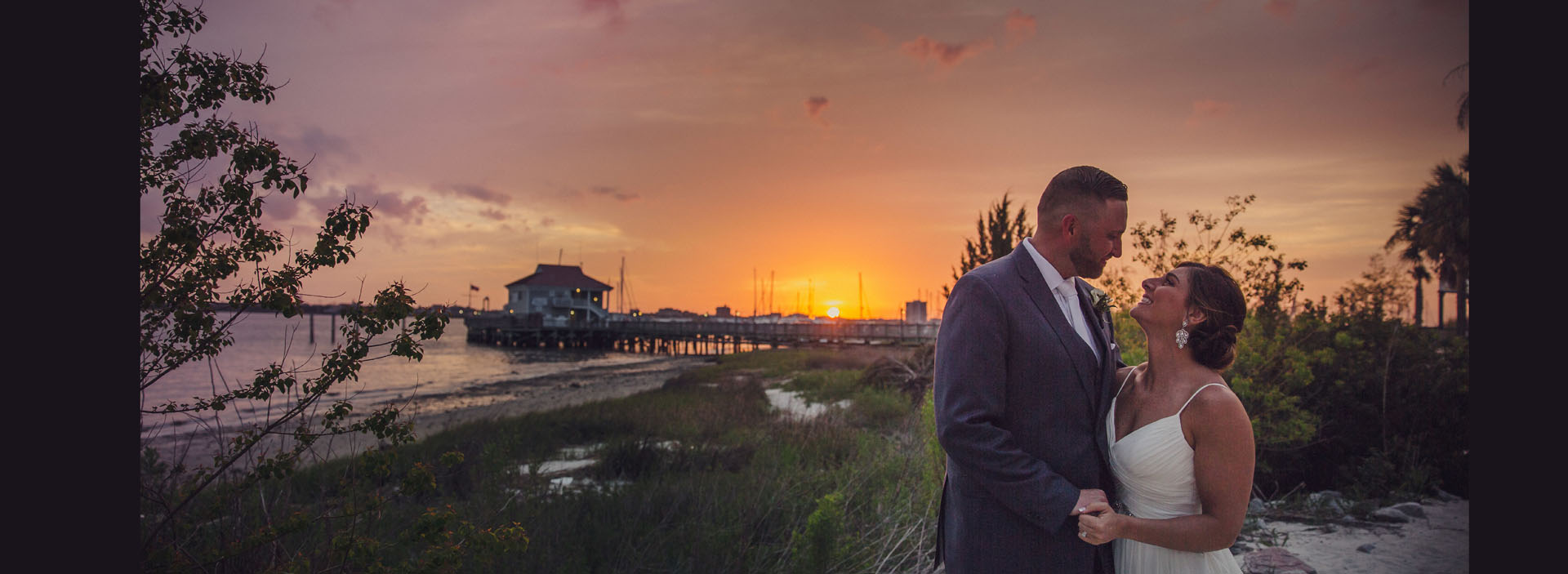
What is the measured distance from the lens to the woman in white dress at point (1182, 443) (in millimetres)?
2486

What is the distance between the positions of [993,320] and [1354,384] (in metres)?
8.40

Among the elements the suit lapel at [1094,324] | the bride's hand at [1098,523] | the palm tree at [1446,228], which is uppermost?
the palm tree at [1446,228]

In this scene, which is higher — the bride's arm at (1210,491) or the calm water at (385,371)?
the bride's arm at (1210,491)

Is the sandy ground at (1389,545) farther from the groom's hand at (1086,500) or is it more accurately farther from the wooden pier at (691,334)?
the wooden pier at (691,334)

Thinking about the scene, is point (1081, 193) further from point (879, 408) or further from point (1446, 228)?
point (1446, 228)

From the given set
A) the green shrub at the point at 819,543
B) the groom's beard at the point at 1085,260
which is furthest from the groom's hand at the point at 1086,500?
the green shrub at the point at 819,543

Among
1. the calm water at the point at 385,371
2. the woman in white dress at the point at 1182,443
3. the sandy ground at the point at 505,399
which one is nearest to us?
the woman in white dress at the point at 1182,443

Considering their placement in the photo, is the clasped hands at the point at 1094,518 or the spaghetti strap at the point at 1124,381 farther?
the spaghetti strap at the point at 1124,381

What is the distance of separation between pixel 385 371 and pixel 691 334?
25895mm

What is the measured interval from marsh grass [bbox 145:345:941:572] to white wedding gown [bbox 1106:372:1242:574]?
2.48m

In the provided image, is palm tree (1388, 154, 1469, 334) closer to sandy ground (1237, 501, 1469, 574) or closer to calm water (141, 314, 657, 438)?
sandy ground (1237, 501, 1469, 574)

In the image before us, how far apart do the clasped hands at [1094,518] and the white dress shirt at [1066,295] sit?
0.54 metres

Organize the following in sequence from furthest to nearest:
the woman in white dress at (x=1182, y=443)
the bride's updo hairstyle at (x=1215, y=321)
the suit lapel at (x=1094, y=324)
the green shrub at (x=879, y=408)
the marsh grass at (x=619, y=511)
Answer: the green shrub at (x=879, y=408), the marsh grass at (x=619, y=511), the suit lapel at (x=1094, y=324), the bride's updo hairstyle at (x=1215, y=321), the woman in white dress at (x=1182, y=443)

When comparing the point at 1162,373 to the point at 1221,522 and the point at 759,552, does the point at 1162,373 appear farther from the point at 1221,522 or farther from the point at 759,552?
the point at 759,552
